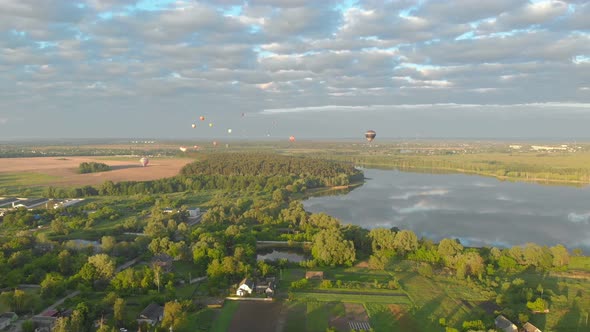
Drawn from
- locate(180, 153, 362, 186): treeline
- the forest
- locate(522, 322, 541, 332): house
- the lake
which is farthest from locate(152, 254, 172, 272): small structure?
locate(180, 153, 362, 186): treeline

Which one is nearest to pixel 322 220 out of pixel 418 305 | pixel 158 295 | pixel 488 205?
pixel 418 305

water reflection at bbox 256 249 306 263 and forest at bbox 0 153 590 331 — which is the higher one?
forest at bbox 0 153 590 331

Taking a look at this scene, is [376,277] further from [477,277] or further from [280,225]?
[280,225]

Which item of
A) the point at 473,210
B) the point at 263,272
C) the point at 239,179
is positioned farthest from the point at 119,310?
the point at 239,179

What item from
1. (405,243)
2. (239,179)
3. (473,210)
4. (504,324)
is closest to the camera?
(504,324)

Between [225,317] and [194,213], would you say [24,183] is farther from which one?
[225,317]

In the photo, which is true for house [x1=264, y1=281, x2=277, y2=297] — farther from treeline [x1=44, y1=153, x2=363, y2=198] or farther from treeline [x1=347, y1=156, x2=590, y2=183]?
treeline [x1=347, y1=156, x2=590, y2=183]
